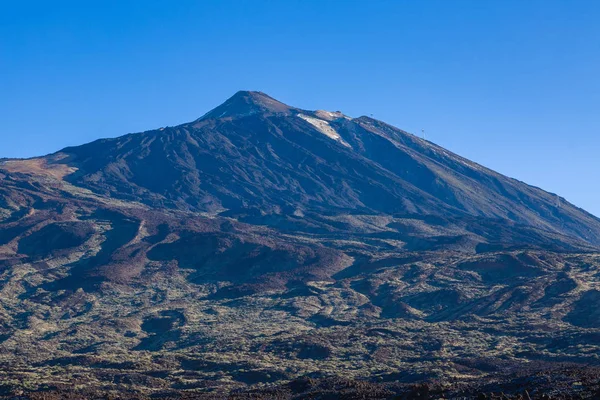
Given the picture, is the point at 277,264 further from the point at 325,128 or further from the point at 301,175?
the point at 325,128

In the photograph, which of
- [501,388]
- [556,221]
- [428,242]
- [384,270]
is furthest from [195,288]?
[556,221]

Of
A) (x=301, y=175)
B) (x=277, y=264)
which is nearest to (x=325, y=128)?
(x=301, y=175)

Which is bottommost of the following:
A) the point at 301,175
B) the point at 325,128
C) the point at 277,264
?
the point at 277,264

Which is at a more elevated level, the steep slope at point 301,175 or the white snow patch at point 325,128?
the white snow patch at point 325,128

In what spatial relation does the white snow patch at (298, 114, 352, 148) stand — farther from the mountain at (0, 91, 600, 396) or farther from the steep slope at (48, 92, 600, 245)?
the mountain at (0, 91, 600, 396)

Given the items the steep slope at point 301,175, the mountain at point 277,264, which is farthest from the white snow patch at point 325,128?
the mountain at point 277,264

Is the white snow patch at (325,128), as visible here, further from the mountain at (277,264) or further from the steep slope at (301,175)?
the mountain at (277,264)
